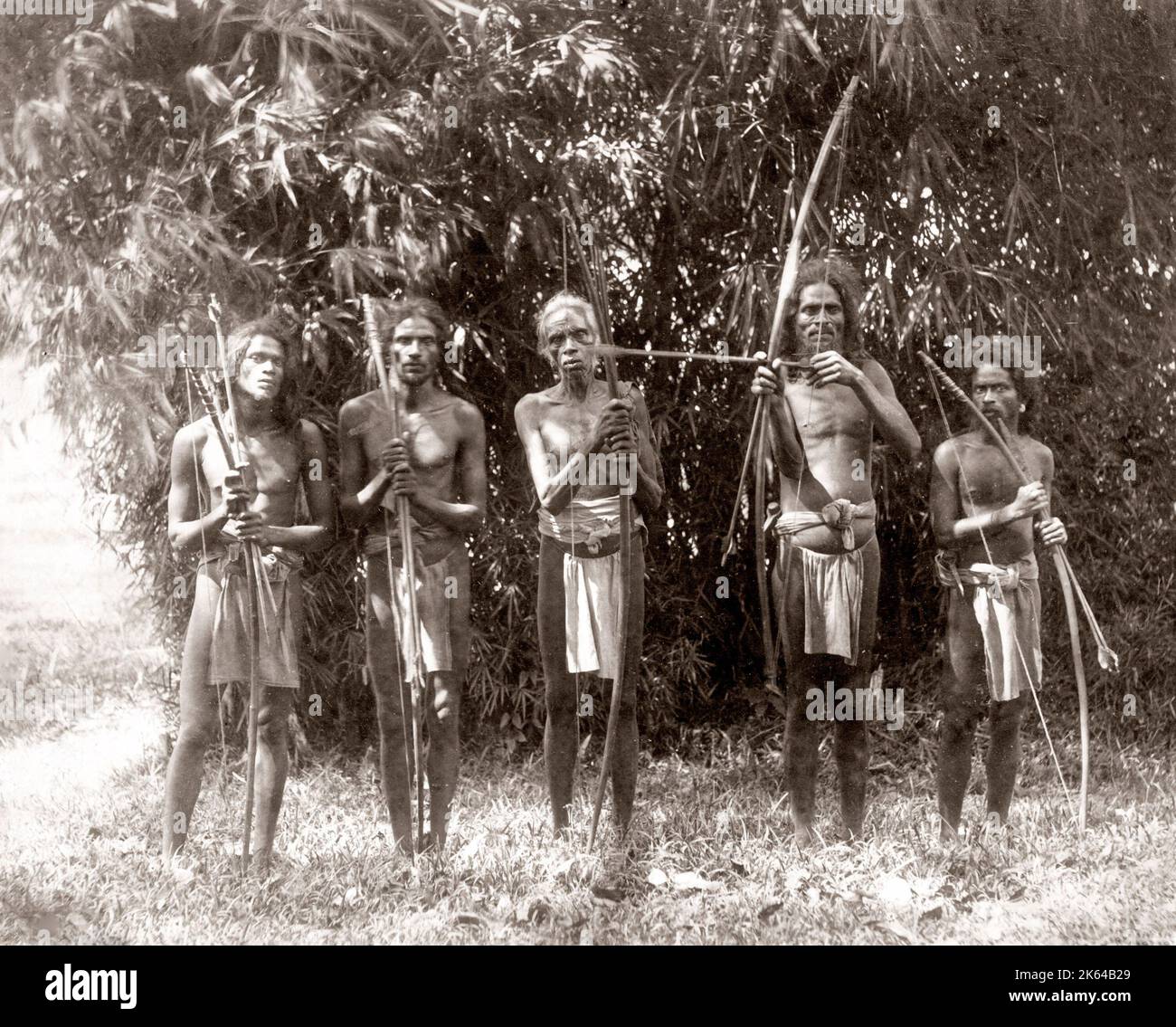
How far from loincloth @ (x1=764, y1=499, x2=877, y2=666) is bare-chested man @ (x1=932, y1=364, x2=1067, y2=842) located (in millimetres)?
289

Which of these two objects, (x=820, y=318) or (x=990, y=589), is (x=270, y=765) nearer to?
(x=820, y=318)

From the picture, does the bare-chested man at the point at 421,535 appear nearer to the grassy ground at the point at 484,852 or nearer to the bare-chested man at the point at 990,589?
the grassy ground at the point at 484,852

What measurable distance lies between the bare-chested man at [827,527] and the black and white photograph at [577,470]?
1cm

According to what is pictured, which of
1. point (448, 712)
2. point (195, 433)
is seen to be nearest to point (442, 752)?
point (448, 712)

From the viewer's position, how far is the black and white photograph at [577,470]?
12.2ft

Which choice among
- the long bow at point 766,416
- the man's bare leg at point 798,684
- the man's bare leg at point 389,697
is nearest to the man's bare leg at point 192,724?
the man's bare leg at point 389,697

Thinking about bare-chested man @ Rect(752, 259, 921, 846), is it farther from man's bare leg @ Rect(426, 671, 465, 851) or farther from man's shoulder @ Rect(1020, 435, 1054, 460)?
man's bare leg @ Rect(426, 671, 465, 851)

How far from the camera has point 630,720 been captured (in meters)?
3.86

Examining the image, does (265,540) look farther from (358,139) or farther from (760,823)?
(760,823)

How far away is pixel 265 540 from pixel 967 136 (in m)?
2.41

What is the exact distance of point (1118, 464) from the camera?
15.1 ft

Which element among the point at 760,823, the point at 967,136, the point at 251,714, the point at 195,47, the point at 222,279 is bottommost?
the point at 760,823

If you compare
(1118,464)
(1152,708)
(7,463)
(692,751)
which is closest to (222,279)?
(7,463)

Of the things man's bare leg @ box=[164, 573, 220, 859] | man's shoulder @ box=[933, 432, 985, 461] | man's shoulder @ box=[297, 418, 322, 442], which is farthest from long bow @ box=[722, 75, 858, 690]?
man's bare leg @ box=[164, 573, 220, 859]
